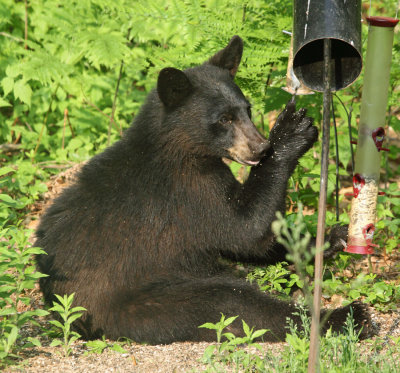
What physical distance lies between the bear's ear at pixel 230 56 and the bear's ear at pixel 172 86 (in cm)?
64

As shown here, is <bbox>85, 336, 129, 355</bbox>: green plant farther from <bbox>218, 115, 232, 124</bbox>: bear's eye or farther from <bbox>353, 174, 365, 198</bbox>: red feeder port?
<bbox>353, 174, 365, 198</bbox>: red feeder port

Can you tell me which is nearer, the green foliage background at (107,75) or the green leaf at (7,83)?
the green foliage background at (107,75)

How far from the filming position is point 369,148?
4.94 m

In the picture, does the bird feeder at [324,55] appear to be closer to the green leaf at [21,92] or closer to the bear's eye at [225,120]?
the bear's eye at [225,120]

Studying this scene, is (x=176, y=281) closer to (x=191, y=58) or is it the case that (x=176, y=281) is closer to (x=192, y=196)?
(x=192, y=196)

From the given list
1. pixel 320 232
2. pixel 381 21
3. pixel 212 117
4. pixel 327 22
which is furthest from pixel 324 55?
pixel 212 117

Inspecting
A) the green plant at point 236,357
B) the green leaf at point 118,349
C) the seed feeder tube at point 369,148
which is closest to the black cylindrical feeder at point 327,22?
the seed feeder tube at point 369,148

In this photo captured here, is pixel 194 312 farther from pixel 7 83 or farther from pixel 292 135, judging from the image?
pixel 7 83

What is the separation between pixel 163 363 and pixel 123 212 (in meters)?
1.34

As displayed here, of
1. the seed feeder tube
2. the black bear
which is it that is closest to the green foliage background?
the black bear

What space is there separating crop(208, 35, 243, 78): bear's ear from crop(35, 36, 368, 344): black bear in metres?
0.32

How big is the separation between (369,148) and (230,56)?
5.17ft

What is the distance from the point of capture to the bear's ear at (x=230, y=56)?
223 inches

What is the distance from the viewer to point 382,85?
490 centimetres
